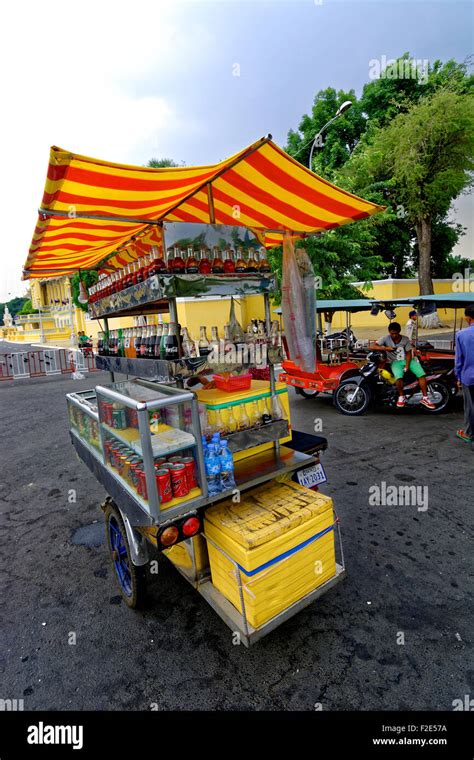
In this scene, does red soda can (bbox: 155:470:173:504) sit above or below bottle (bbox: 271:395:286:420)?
below

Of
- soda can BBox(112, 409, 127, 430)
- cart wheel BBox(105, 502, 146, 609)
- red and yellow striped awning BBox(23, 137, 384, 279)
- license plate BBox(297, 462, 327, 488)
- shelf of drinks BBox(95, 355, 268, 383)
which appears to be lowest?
cart wheel BBox(105, 502, 146, 609)

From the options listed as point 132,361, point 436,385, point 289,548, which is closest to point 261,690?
point 289,548

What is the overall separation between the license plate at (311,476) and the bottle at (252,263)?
5.35 feet

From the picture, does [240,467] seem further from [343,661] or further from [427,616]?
[427,616]

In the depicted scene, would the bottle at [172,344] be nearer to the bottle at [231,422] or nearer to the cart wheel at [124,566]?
the bottle at [231,422]

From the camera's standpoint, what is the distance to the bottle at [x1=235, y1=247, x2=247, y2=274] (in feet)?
9.41

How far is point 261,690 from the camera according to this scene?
84.8 inches

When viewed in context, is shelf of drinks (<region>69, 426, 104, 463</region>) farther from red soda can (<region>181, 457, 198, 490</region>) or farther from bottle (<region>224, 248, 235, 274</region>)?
bottle (<region>224, 248, 235, 274</region>)

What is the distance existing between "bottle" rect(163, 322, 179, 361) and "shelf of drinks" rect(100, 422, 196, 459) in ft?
1.61

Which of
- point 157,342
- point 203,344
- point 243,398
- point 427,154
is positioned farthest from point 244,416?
point 427,154

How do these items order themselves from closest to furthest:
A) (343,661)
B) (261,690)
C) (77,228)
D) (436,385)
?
1. (261,690)
2. (343,661)
3. (77,228)
4. (436,385)

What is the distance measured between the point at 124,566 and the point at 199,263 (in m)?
2.36

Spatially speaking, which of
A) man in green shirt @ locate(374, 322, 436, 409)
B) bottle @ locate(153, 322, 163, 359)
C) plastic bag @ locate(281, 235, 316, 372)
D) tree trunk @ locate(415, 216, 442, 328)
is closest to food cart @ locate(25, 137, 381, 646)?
bottle @ locate(153, 322, 163, 359)

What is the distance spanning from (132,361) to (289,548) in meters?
1.80
